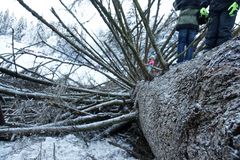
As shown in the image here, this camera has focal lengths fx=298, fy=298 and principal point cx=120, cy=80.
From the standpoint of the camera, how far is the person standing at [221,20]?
219cm

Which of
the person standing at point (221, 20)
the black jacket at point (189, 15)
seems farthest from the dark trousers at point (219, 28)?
the black jacket at point (189, 15)

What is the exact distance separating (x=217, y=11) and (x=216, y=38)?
204 millimetres

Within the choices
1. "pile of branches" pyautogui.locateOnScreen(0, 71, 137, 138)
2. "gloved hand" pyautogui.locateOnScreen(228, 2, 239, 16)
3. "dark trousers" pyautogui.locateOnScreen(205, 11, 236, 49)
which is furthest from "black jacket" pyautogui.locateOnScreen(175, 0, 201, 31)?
"pile of branches" pyautogui.locateOnScreen(0, 71, 137, 138)

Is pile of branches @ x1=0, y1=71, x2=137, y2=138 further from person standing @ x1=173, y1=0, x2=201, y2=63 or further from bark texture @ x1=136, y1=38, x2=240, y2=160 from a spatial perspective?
bark texture @ x1=136, y1=38, x2=240, y2=160

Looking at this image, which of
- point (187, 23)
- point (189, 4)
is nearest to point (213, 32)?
point (187, 23)

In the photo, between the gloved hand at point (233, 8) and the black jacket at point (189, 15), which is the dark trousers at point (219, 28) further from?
A: the black jacket at point (189, 15)

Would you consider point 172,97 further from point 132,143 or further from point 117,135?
point 117,135

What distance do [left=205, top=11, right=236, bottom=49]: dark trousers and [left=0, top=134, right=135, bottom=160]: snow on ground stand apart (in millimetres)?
1053

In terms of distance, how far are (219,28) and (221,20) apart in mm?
62

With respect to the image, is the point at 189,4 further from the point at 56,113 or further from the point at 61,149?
the point at 61,149

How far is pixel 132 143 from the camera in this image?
2.05 meters

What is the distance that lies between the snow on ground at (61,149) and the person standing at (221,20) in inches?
42.0

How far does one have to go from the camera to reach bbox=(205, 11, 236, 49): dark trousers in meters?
2.23

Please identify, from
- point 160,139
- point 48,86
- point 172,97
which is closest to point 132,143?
point 160,139
